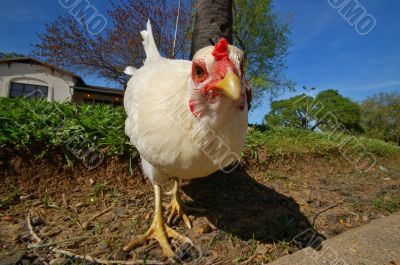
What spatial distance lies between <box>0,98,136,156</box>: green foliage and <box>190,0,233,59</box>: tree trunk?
166cm

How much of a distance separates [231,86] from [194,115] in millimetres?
341

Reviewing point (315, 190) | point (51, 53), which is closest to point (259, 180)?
point (315, 190)

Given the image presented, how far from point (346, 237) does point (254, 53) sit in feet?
38.8

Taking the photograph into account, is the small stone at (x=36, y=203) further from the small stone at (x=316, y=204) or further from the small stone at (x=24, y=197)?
the small stone at (x=316, y=204)

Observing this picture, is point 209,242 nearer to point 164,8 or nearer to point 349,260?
point 349,260

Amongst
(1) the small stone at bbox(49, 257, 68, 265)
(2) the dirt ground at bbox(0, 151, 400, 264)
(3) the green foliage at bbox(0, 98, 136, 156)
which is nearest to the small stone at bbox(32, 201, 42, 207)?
(2) the dirt ground at bbox(0, 151, 400, 264)

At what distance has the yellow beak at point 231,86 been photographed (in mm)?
1235

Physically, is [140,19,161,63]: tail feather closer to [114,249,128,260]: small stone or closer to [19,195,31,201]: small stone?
[19,195,31,201]: small stone

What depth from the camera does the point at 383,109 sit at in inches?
971

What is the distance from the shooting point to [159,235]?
200 centimetres

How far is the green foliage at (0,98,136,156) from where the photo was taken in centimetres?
262

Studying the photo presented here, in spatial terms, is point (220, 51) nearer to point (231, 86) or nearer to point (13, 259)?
point (231, 86)

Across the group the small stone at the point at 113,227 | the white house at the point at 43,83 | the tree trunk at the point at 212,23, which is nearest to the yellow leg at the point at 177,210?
the small stone at the point at 113,227

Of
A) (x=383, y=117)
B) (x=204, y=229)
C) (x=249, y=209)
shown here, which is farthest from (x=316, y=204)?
(x=383, y=117)
